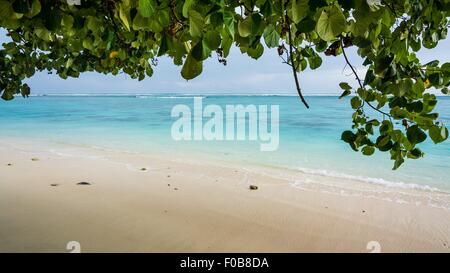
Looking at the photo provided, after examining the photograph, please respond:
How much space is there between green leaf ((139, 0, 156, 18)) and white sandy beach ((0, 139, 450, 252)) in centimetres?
235

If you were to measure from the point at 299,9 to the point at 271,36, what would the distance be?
0.18 metres

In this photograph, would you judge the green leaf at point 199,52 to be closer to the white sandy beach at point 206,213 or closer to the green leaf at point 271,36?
the green leaf at point 271,36

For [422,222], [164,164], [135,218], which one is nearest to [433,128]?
[135,218]

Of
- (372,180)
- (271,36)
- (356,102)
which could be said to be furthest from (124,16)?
(372,180)

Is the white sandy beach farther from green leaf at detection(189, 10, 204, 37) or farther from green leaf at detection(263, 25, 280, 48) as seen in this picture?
green leaf at detection(189, 10, 204, 37)

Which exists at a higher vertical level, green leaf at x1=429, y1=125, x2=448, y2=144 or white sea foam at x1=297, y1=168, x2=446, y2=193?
green leaf at x1=429, y1=125, x2=448, y2=144

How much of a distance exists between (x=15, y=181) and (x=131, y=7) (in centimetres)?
480

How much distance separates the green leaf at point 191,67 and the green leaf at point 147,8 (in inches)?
7.3

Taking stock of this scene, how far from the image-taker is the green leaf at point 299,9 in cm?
94

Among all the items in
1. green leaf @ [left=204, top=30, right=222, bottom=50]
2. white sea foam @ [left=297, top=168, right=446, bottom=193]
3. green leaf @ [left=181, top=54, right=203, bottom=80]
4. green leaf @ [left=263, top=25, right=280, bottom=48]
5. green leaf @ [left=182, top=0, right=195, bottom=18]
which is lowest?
white sea foam @ [left=297, top=168, right=446, bottom=193]

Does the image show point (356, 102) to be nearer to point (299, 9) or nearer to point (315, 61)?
point (315, 61)

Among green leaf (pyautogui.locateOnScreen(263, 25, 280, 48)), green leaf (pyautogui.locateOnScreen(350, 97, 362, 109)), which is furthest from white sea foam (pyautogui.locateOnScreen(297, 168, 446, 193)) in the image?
green leaf (pyautogui.locateOnScreen(263, 25, 280, 48))

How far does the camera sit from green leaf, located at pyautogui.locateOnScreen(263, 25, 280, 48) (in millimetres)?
1105
